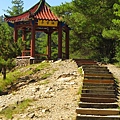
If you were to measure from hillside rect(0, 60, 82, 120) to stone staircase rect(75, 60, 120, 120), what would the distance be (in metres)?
0.29

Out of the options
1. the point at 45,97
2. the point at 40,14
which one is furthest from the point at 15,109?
the point at 40,14

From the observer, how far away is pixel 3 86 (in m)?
13.9

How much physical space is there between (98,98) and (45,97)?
1985mm

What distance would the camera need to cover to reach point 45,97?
406 inches

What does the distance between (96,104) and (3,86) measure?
6.06 m

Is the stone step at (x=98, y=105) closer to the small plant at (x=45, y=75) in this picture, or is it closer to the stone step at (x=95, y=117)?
the stone step at (x=95, y=117)

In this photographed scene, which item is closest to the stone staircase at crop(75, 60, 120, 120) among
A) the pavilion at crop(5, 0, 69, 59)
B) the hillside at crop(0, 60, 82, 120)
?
the hillside at crop(0, 60, 82, 120)

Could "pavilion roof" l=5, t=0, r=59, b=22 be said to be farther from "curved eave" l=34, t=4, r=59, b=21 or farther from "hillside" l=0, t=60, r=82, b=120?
"hillside" l=0, t=60, r=82, b=120

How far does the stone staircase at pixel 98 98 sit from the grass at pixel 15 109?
6.30ft

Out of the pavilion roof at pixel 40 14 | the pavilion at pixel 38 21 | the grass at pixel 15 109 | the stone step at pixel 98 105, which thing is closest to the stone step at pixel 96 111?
the stone step at pixel 98 105

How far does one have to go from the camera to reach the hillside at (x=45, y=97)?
892cm

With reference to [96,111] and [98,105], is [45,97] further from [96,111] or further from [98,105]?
[96,111]

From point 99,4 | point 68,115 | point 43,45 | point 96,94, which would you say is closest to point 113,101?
point 96,94

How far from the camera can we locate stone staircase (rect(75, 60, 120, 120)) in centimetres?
885
